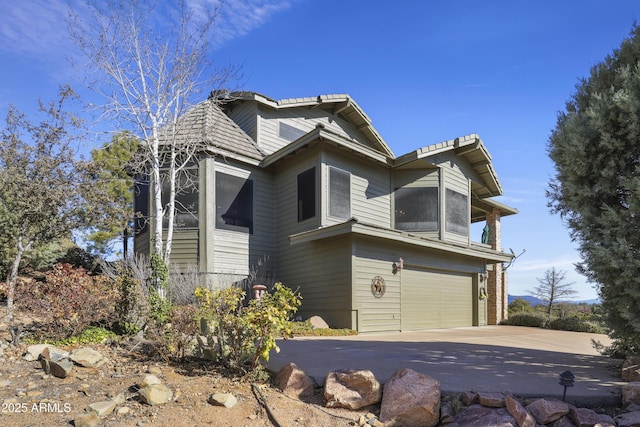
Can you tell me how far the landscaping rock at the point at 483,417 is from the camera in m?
4.09

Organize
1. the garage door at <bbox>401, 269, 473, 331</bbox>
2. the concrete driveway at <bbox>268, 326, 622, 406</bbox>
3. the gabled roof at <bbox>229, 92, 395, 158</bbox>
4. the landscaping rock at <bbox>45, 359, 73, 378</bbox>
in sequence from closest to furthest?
the concrete driveway at <bbox>268, 326, 622, 406</bbox> → the landscaping rock at <bbox>45, 359, 73, 378</bbox> → the garage door at <bbox>401, 269, 473, 331</bbox> → the gabled roof at <bbox>229, 92, 395, 158</bbox>

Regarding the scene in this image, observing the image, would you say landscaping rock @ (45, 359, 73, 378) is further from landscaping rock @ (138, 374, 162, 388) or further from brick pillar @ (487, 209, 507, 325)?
brick pillar @ (487, 209, 507, 325)

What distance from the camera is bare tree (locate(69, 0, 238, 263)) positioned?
10523 millimetres

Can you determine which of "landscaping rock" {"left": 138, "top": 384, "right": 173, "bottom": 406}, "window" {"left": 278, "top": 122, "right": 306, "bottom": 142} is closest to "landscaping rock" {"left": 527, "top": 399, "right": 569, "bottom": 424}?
"landscaping rock" {"left": 138, "top": 384, "right": 173, "bottom": 406}

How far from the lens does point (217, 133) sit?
13008mm

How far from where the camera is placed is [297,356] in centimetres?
641

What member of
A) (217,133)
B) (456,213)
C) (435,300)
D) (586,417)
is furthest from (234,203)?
(586,417)

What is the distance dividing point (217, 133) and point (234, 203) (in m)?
2.20

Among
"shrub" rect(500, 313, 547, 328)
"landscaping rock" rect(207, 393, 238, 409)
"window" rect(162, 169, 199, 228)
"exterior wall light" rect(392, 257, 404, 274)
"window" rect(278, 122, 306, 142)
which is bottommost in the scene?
"shrub" rect(500, 313, 547, 328)

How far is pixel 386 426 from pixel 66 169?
9.34 meters

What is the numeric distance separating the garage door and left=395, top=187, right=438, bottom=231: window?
66.1 inches

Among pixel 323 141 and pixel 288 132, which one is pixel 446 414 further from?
pixel 288 132

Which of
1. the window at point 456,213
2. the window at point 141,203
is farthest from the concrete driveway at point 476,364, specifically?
the window at point 141,203

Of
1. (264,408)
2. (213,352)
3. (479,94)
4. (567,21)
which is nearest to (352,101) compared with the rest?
(479,94)
